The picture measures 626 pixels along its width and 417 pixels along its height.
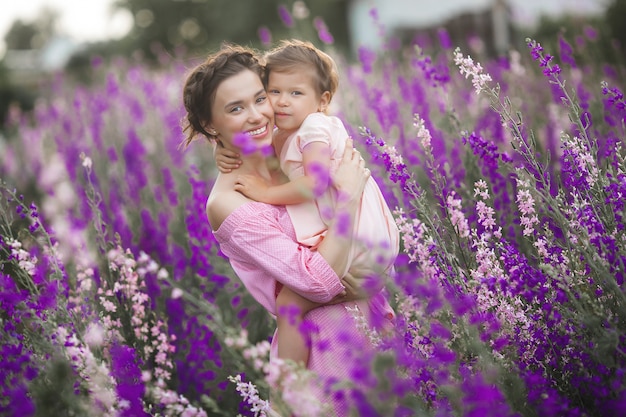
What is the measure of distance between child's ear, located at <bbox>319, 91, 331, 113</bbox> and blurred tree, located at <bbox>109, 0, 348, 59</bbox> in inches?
1087

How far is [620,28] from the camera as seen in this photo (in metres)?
8.48

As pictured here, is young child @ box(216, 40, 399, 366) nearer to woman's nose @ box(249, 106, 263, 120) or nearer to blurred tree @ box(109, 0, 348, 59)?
woman's nose @ box(249, 106, 263, 120)

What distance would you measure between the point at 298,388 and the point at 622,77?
4.12 meters

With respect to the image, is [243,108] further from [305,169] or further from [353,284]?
[353,284]

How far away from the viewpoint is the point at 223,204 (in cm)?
215

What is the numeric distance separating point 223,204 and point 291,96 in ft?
1.66

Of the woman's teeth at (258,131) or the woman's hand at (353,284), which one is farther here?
the woman's teeth at (258,131)

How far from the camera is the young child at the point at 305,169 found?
2.06 meters

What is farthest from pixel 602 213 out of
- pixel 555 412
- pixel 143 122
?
pixel 143 122

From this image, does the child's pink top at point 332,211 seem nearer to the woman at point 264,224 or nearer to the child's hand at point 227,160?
the woman at point 264,224

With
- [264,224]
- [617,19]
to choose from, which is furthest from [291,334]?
[617,19]

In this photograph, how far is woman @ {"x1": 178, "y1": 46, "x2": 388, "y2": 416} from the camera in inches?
78.6

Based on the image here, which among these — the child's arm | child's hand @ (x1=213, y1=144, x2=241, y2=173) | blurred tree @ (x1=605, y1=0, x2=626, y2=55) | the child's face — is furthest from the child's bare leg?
blurred tree @ (x1=605, y1=0, x2=626, y2=55)

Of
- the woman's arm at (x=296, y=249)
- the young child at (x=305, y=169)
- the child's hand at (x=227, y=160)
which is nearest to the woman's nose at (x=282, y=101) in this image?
the young child at (x=305, y=169)
